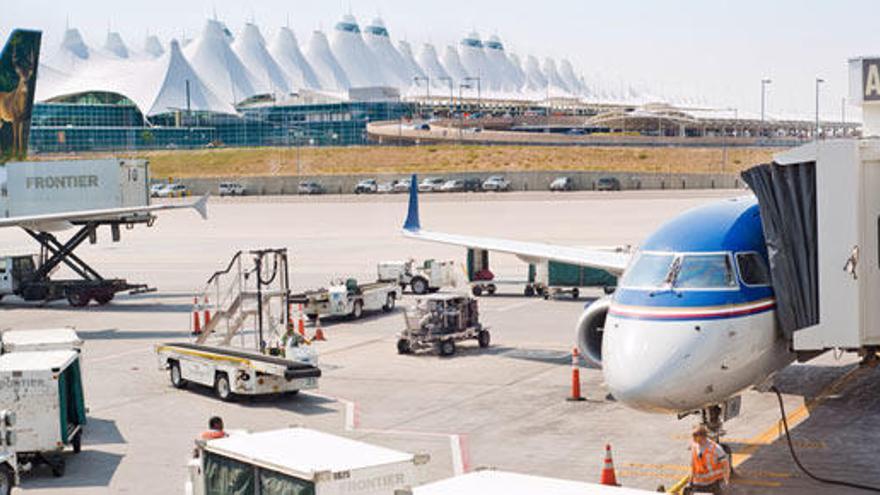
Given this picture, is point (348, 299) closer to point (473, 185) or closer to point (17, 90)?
point (17, 90)

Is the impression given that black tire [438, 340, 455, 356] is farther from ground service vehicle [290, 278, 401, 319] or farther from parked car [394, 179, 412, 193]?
parked car [394, 179, 412, 193]

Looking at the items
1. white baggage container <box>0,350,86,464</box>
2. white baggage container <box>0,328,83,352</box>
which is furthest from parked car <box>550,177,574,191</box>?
white baggage container <box>0,350,86,464</box>

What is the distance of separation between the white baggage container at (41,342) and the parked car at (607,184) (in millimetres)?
83237

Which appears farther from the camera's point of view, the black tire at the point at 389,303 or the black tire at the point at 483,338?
the black tire at the point at 389,303

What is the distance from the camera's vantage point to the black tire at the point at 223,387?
29.7 meters

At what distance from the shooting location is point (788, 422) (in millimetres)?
25141

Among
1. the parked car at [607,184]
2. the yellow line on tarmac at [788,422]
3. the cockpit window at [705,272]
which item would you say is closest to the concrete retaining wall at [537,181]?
the parked car at [607,184]

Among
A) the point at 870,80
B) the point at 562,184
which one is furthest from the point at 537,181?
the point at 870,80

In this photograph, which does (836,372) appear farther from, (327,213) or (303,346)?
(327,213)

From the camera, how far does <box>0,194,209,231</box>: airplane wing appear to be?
46312 millimetres

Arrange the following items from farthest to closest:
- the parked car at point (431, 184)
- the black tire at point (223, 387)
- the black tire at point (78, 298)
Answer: the parked car at point (431, 184)
the black tire at point (78, 298)
the black tire at point (223, 387)

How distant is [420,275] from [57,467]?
3012cm

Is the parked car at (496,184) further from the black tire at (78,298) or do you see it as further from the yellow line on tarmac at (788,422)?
the yellow line on tarmac at (788,422)

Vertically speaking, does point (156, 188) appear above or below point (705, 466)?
above
